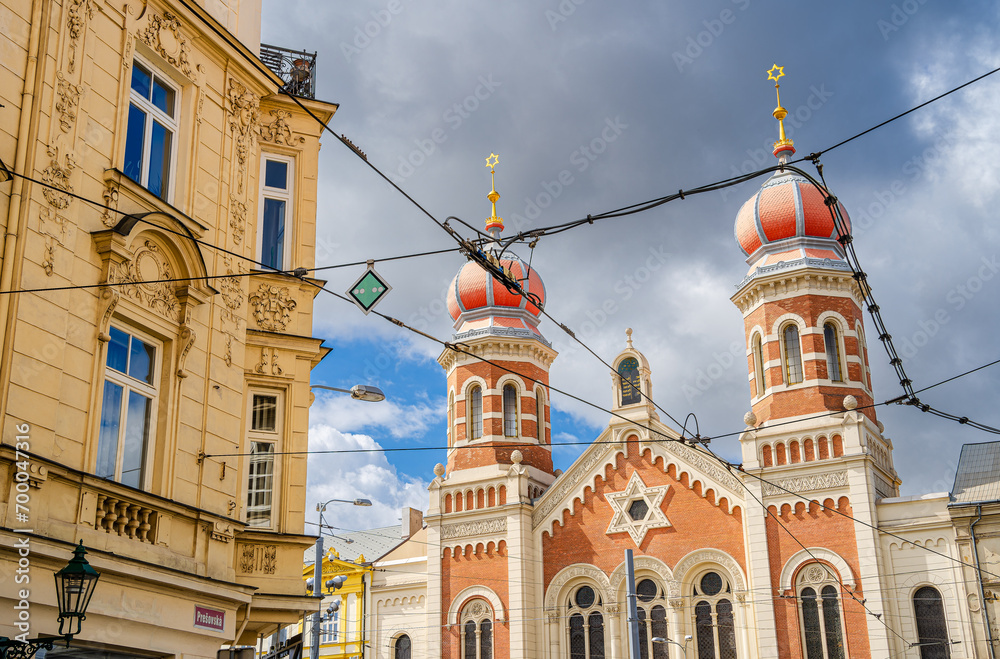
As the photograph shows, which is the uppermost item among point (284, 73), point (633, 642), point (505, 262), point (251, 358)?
point (505, 262)

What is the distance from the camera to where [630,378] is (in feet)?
119

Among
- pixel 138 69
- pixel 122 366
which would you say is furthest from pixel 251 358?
pixel 138 69

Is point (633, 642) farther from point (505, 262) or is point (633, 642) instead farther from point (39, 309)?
point (505, 262)

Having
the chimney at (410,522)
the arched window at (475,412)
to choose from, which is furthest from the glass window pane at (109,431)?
the chimney at (410,522)

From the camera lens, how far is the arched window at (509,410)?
124ft

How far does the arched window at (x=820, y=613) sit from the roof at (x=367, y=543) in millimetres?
26313

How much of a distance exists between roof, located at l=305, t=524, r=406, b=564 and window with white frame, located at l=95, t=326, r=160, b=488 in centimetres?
4206

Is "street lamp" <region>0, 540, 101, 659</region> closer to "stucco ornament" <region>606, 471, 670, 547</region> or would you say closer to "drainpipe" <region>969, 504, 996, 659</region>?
"drainpipe" <region>969, 504, 996, 659</region>

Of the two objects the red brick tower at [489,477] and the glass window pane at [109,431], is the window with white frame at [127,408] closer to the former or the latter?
the glass window pane at [109,431]

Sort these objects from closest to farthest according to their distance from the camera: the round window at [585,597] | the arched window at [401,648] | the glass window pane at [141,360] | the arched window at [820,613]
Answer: the glass window pane at [141,360] → the arched window at [820,613] → the round window at [585,597] → the arched window at [401,648]

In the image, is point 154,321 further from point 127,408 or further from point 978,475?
point 978,475

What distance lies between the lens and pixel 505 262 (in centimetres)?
3962

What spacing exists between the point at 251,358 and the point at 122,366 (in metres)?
2.45

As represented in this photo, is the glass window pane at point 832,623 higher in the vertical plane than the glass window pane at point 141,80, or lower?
lower
